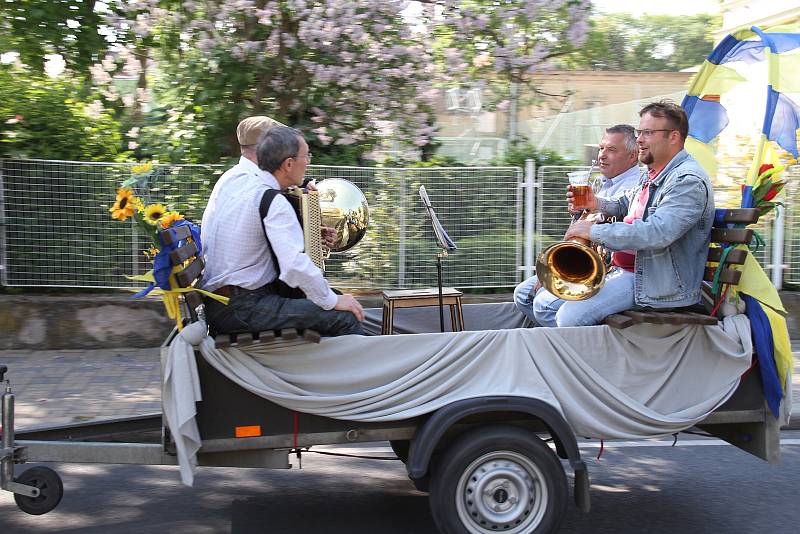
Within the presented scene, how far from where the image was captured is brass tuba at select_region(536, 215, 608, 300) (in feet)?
14.5

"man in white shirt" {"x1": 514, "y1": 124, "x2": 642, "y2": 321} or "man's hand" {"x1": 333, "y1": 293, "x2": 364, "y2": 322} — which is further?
"man in white shirt" {"x1": 514, "y1": 124, "x2": 642, "y2": 321}

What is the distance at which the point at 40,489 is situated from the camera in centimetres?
414

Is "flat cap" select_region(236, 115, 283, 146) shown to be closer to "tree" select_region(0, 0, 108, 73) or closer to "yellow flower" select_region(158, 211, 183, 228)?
"yellow flower" select_region(158, 211, 183, 228)

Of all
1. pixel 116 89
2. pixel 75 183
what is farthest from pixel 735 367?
pixel 116 89

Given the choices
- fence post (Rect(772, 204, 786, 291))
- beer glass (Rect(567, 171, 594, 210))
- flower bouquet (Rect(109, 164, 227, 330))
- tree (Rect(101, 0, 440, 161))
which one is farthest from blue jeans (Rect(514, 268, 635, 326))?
fence post (Rect(772, 204, 786, 291))

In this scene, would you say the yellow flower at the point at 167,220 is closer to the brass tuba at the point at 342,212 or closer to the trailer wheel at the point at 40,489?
the brass tuba at the point at 342,212

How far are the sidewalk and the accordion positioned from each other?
A: 228 cm

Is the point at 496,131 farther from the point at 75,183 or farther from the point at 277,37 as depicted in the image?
the point at 75,183

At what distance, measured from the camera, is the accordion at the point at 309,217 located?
4234 mm

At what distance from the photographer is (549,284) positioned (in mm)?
4508

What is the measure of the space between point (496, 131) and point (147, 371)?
6321mm

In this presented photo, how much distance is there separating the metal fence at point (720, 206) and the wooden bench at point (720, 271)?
4.82 meters

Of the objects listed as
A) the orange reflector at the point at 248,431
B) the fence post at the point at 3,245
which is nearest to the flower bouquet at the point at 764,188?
the orange reflector at the point at 248,431

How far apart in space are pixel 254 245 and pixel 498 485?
1.62m
